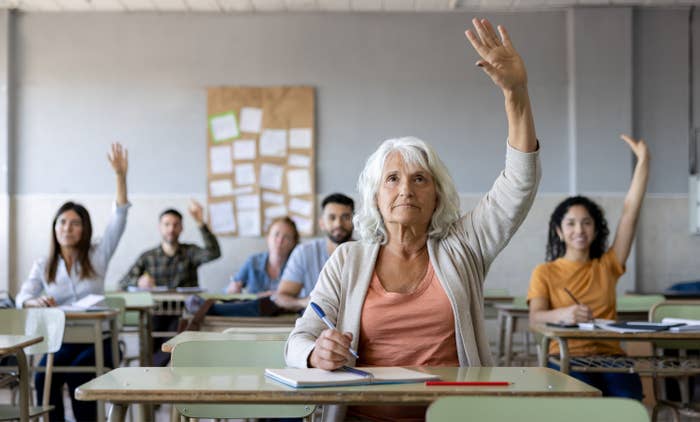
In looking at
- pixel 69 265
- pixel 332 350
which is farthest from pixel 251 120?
pixel 332 350

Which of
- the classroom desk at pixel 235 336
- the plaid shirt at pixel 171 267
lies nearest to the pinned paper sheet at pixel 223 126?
the plaid shirt at pixel 171 267

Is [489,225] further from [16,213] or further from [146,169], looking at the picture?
[16,213]

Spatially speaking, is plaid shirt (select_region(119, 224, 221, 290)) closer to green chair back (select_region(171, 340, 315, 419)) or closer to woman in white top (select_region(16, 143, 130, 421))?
woman in white top (select_region(16, 143, 130, 421))

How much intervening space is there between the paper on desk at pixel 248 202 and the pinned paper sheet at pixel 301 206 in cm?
28

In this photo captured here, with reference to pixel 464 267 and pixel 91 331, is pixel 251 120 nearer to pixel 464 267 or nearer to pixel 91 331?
pixel 91 331

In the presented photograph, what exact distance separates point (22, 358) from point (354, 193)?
446 centimetres

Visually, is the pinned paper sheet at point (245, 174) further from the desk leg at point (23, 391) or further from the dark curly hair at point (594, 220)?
the desk leg at point (23, 391)

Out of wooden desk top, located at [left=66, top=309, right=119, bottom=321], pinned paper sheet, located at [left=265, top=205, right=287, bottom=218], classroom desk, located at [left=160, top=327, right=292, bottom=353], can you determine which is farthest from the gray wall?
classroom desk, located at [left=160, top=327, right=292, bottom=353]

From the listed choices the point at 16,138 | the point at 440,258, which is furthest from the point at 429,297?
the point at 16,138

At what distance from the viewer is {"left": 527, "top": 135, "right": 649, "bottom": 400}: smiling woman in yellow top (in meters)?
3.52

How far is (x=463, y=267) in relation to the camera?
201cm

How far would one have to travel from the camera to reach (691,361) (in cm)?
328

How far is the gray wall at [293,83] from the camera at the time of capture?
7027 mm

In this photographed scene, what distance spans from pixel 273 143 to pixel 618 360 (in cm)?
427
